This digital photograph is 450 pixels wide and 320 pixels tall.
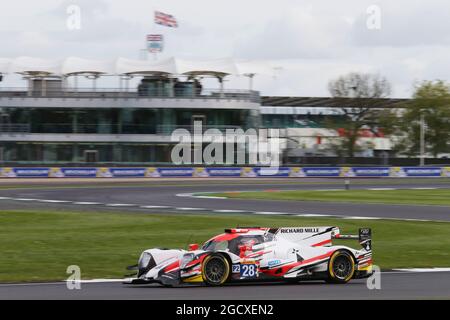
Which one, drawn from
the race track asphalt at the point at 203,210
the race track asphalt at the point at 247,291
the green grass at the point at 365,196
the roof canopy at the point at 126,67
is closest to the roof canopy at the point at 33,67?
the roof canopy at the point at 126,67

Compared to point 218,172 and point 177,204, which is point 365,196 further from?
point 218,172

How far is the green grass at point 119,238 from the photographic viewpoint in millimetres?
18016

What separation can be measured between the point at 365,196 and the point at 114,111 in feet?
124

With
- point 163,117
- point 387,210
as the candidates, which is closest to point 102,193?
point 387,210

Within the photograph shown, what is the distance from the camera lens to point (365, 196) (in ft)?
142

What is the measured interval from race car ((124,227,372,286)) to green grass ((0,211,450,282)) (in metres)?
2.27

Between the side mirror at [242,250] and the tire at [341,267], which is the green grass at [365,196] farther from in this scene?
the side mirror at [242,250]

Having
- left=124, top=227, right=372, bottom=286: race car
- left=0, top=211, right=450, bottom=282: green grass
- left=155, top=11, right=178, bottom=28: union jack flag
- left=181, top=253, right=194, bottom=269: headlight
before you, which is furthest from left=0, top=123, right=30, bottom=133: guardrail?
left=181, top=253, right=194, bottom=269: headlight

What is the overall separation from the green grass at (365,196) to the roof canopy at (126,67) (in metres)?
30.4

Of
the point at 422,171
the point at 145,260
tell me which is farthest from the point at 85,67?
the point at 145,260

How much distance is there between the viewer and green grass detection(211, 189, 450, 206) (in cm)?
3966

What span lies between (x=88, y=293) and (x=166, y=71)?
6186 cm

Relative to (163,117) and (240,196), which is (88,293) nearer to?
(240,196)

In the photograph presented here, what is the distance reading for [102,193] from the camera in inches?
1784
